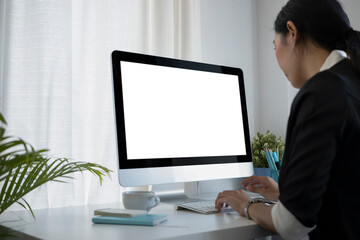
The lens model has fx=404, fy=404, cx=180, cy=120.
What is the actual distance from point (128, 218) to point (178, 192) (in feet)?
2.78

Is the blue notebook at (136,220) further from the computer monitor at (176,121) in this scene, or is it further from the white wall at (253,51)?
the white wall at (253,51)

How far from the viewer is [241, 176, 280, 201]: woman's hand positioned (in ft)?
4.33

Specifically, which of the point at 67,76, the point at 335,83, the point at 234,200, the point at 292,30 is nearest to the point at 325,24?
the point at 292,30

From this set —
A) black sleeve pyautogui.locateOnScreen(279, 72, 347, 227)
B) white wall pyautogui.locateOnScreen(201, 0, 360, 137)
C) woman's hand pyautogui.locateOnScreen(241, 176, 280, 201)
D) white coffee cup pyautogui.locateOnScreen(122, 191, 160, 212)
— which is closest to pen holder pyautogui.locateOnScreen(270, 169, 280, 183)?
woman's hand pyautogui.locateOnScreen(241, 176, 280, 201)

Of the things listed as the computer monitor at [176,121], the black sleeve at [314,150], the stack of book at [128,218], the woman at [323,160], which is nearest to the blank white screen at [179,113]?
the computer monitor at [176,121]

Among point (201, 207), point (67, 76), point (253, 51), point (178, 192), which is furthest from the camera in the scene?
point (253, 51)

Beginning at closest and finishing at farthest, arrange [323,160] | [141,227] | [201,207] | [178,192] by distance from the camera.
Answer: [323,160]
[141,227]
[201,207]
[178,192]

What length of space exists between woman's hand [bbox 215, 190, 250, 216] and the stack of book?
218 mm

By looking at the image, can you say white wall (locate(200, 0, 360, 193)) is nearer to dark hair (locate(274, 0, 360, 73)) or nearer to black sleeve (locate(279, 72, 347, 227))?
dark hair (locate(274, 0, 360, 73))

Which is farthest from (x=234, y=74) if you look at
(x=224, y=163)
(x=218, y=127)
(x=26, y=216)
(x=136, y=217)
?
(x=26, y=216)

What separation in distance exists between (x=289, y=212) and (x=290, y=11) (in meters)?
0.58

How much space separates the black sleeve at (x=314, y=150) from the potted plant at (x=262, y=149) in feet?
3.17

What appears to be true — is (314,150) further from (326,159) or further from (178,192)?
(178,192)

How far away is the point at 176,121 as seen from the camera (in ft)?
4.65
